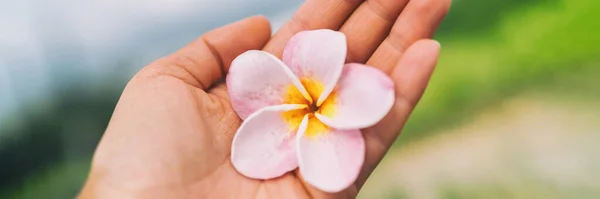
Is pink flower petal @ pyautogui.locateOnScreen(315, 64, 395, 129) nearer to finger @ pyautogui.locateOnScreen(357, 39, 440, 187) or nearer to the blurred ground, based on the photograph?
finger @ pyautogui.locateOnScreen(357, 39, 440, 187)

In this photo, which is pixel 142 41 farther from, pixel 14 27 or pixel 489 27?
pixel 489 27

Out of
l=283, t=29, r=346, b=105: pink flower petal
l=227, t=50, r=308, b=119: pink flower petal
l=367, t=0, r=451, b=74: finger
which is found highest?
l=367, t=0, r=451, b=74: finger

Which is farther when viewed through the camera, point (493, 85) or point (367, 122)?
point (493, 85)

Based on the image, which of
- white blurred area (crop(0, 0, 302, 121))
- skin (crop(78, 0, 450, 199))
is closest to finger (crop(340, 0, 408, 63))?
skin (crop(78, 0, 450, 199))

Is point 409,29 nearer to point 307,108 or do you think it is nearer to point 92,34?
point 307,108

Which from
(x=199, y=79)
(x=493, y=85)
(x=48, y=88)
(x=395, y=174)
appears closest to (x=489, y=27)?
(x=493, y=85)

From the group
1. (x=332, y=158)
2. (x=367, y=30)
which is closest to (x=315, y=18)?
(x=367, y=30)
